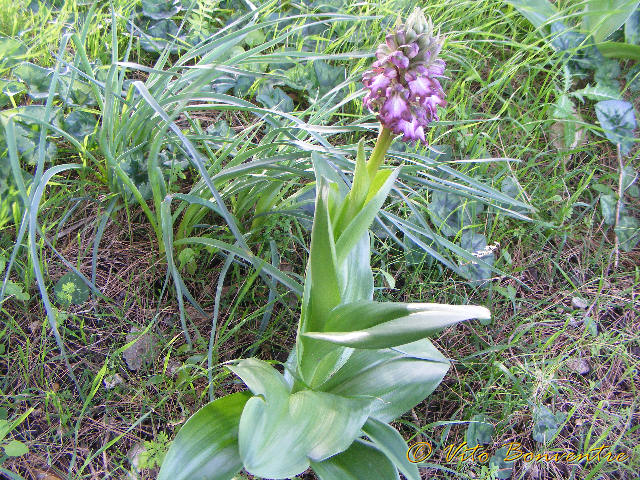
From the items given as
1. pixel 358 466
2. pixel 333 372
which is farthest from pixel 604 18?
pixel 358 466

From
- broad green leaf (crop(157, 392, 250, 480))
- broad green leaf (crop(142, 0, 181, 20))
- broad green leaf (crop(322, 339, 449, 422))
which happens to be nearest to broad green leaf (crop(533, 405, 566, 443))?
broad green leaf (crop(322, 339, 449, 422))

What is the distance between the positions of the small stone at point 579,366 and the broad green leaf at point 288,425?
1001mm

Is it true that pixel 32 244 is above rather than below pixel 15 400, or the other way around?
above

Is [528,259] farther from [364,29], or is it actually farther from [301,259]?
[364,29]

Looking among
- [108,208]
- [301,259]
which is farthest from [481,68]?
[108,208]

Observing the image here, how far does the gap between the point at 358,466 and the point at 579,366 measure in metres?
1.02

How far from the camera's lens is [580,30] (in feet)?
8.53

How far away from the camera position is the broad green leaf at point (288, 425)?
3.84 feet

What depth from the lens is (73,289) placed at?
67.7 inches

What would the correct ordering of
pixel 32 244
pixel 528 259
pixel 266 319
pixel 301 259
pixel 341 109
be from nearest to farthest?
pixel 32 244 → pixel 266 319 → pixel 301 259 → pixel 528 259 → pixel 341 109

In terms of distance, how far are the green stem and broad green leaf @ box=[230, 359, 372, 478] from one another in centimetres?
54

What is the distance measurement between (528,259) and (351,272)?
99 cm

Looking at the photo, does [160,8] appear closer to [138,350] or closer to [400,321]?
[138,350]

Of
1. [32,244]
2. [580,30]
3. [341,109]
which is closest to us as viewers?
[32,244]
